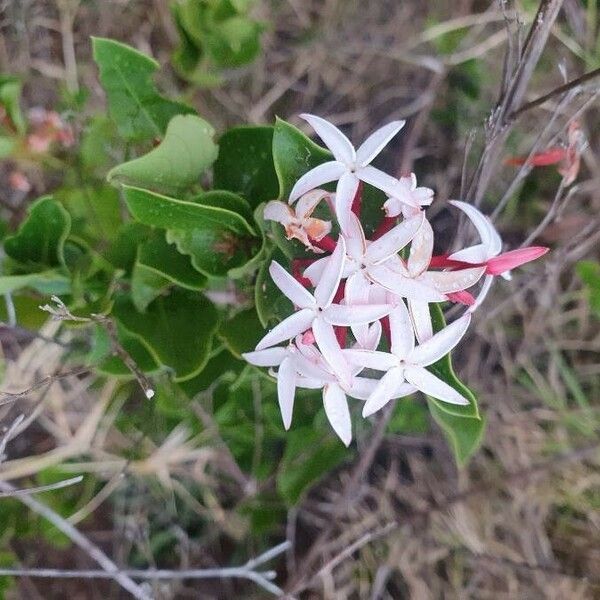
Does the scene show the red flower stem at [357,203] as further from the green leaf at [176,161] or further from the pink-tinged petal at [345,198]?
the green leaf at [176,161]

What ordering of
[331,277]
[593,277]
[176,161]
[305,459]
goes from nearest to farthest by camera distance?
[331,277] → [176,161] → [593,277] → [305,459]

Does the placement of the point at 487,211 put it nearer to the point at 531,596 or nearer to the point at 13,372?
the point at 531,596

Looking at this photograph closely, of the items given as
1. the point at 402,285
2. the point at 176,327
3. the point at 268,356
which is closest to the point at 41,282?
the point at 176,327

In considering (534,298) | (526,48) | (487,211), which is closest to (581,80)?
(526,48)

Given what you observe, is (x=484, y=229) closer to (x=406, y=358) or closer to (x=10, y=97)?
(x=406, y=358)

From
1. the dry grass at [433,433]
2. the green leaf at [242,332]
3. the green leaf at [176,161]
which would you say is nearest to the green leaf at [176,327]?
the green leaf at [242,332]

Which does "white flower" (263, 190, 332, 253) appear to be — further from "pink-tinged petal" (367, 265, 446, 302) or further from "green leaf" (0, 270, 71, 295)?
"green leaf" (0, 270, 71, 295)

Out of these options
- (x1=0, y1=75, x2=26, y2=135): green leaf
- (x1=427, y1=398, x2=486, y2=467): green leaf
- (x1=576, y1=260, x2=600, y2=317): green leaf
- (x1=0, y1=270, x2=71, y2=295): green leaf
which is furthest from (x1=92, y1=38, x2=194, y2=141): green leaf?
(x1=576, y1=260, x2=600, y2=317): green leaf
